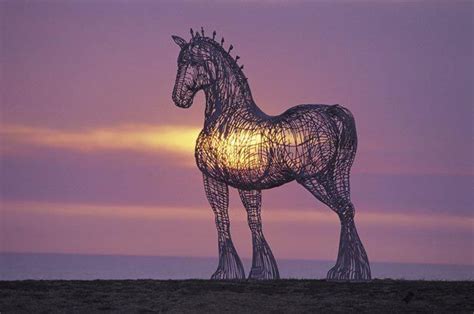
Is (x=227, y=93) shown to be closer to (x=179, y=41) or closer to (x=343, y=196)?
(x=179, y=41)

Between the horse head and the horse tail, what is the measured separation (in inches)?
123

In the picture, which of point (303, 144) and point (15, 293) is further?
point (303, 144)

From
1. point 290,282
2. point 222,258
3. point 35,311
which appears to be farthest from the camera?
point 222,258

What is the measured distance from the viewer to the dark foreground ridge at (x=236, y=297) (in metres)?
19.8

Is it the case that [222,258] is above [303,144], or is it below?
below

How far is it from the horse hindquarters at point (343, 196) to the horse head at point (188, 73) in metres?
3.20

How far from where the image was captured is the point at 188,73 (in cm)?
2389

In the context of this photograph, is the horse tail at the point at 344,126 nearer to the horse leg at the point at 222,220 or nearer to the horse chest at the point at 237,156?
the horse chest at the point at 237,156

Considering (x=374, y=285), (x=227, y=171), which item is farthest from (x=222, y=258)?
(x=374, y=285)

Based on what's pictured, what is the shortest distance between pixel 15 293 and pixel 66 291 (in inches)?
41.3

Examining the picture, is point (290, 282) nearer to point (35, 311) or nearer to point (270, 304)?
point (270, 304)

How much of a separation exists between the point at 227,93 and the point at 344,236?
13.9ft

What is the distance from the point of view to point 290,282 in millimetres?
22500

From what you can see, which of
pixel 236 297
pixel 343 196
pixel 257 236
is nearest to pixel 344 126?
pixel 343 196
